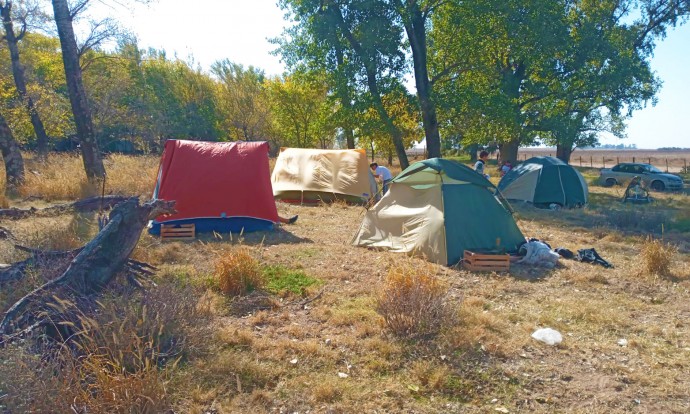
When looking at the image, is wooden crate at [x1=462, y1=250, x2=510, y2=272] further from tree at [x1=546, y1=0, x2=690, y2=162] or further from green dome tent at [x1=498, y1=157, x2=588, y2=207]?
tree at [x1=546, y1=0, x2=690, y2=162]

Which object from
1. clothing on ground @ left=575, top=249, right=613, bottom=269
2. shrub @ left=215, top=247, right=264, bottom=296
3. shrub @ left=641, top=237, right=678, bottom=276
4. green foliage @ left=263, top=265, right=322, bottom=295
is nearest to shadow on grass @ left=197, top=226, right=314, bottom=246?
green foliage @ left=263, top=265, right=322, bottom=295

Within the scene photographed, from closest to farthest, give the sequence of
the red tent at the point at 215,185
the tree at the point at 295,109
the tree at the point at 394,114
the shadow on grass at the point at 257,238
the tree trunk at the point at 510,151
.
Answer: the shadow on grass at the point at 257,238, the red tent at the point at 215,185, the tree at the point at 394,114, the tree trunk at the point at 510,151, the tree at the point at 295,109

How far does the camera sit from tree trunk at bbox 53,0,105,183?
11.5 meters

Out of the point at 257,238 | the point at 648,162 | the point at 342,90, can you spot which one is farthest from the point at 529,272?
the point at 648,162

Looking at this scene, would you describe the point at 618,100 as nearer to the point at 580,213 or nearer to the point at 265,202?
the point at 580,213

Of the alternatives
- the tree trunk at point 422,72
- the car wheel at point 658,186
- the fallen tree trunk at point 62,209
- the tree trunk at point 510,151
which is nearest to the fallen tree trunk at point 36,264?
the fallen tree trunk at point 62,209

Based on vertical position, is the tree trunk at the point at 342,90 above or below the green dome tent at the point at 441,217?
above

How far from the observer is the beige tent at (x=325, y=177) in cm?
1327

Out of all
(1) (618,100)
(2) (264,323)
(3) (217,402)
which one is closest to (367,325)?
(2) (264,323)

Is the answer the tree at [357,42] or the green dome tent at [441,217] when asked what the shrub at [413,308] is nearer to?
the green dome tent at [441,217]

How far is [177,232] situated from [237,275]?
337 cm

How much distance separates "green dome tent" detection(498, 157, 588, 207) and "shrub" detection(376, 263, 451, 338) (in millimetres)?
10571

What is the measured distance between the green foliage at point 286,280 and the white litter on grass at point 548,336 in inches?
106

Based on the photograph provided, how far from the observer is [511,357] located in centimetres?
424
